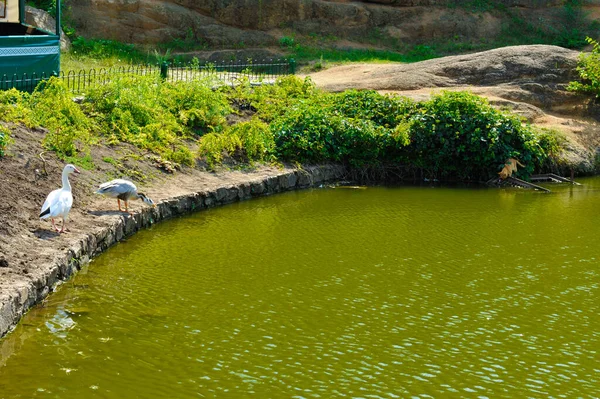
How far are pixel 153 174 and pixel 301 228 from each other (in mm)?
3083

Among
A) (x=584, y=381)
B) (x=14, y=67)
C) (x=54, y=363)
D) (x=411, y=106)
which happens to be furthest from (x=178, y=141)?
(x=584, y=381)

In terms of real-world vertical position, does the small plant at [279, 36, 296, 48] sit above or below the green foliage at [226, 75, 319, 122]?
above

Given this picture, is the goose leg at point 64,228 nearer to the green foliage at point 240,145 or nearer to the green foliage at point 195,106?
the green foliage at point 240,145

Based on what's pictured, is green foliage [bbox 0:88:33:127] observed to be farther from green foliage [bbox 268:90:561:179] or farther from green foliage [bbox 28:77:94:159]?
green foliage [bbox 268:90:561:179]

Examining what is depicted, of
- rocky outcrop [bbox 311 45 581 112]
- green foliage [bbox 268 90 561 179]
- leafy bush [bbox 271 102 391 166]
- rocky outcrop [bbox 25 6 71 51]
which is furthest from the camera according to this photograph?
rocky outcrop [bbox 25 6 71 51]

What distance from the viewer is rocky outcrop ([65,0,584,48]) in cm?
2969

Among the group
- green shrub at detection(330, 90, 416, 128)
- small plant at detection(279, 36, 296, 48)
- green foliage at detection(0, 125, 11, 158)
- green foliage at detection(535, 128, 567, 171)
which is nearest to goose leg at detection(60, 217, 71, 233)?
green foliage at detection(0, 125, 11, 158)

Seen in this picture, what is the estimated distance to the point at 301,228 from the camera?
14961mm

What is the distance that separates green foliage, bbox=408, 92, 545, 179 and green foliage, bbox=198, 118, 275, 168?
11.4 ft

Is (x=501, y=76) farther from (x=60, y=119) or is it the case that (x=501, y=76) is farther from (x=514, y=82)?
(x=60, y=119)

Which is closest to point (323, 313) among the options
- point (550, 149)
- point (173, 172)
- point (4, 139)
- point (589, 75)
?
point (4, 139)

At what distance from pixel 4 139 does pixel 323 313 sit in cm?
603

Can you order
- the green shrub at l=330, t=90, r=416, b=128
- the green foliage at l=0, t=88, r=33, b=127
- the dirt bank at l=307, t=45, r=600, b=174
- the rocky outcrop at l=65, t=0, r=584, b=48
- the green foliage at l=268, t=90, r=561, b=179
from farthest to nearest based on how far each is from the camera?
the rocky outcrop at l=65, t=0, r=584, b=48, the dirt bank at l=307, t=45, r=600, b=174, the green shrub at l=330, t=90, r=416, b=128, the green foliage at l=268, t=90, r=561, b=179, the green foliage at l=0, t=88, r=33, b=127

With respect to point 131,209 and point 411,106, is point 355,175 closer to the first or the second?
point 411,106
